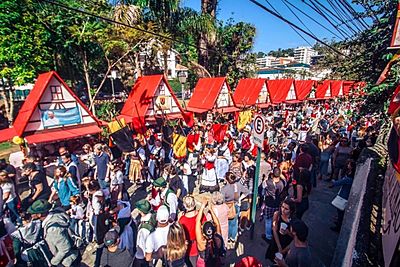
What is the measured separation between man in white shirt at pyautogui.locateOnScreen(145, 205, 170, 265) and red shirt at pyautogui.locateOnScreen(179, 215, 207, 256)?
0.27 m

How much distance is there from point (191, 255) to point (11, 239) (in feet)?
9.16

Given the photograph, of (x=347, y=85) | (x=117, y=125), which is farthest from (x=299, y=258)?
(x=347, y=85)

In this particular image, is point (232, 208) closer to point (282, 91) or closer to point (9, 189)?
point (9, 189)

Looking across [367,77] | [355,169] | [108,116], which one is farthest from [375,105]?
[108,116]

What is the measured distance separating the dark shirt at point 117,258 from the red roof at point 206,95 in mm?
14130

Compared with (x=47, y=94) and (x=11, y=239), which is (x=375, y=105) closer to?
(x=11, y=239)

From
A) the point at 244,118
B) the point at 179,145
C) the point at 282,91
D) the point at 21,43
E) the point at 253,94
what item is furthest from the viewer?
the point at 282,91

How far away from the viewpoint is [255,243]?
5520 millimetres

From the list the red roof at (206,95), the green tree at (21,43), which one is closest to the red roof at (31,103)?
the green tree at (21,43)

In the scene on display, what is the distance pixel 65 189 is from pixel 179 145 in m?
3.61

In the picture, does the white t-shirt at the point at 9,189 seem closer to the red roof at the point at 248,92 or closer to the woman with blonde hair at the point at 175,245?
the woman with blonde hair at the point at 175,245

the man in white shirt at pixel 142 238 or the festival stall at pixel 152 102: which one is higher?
the festival stall at pixel 152 102

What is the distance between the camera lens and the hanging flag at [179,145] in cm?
816

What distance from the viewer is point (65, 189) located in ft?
19.1
